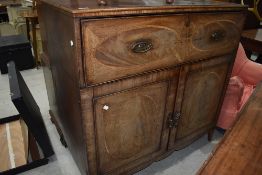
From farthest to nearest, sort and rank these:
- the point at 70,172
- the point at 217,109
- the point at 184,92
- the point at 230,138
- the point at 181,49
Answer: the point at 217,109 < the point at 70,172 < the point at 184,92 < the point at 181,49 < the point at 230,138

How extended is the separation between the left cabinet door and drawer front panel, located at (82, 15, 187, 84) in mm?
121

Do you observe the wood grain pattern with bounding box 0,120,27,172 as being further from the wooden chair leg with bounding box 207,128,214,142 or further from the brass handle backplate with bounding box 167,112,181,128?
the wooden chair leg with bounding box 207,128,214,142

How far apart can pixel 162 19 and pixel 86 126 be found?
22.1 inches

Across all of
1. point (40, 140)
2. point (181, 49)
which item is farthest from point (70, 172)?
point (181, 49)

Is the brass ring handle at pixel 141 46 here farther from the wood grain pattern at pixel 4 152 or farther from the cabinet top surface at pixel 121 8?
the wood grain pattern at pixel 4 152

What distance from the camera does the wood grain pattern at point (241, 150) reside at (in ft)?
1.65

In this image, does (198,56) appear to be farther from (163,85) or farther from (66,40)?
(66,40)

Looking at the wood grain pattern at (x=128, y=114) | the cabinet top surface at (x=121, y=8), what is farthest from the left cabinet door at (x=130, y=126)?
the cabinet top surface at (x=121, y=8)

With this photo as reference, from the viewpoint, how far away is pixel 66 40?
887 millimetres

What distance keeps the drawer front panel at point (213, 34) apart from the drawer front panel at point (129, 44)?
0.24 ft

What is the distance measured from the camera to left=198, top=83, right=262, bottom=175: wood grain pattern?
0.50m

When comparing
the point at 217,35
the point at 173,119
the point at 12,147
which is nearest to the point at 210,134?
the point at 173,119

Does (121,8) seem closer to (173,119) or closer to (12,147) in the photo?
(173,119)

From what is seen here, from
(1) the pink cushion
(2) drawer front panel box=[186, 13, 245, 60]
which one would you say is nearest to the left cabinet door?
(2) drawer front panel box=[186, 13, 245, 60]
